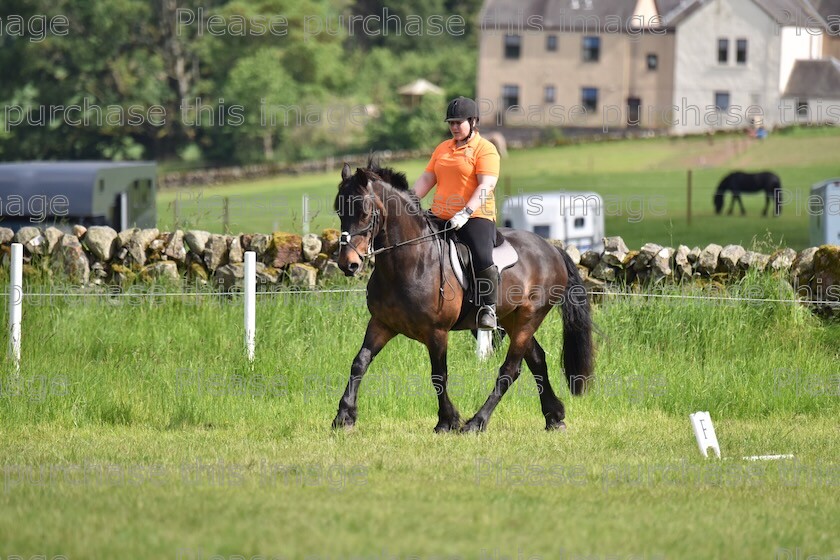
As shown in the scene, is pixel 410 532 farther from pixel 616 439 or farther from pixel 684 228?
pixel 684 228

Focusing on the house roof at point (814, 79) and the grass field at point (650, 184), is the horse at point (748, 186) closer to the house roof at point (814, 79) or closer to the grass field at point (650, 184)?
the grass field at point (650, 184)

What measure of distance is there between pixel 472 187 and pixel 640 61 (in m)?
57.4

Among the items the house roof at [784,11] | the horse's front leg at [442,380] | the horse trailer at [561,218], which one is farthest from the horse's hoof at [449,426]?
the house roof at [784,11]

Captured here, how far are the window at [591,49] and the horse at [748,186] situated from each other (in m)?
29.3

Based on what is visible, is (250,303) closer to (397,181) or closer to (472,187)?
(397,181)

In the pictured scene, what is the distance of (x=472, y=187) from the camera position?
10.0 m

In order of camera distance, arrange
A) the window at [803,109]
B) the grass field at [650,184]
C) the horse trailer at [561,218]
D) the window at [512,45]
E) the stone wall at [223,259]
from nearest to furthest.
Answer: the stone wall at [223,259], the horse trailer at [561,218], the grass field at [650,184], the window at [803,109], the window at [512,45]

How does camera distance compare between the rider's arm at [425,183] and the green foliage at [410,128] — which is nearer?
the rider's arm at [425,183]

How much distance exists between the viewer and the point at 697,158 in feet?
166

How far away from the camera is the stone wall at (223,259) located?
14.3m

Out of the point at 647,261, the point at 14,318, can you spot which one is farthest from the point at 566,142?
the point at 14,318

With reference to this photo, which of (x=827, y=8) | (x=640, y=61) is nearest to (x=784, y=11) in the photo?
(x=640, y=61)

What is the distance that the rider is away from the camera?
32.3 feet

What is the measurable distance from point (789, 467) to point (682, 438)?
1.33 metres
